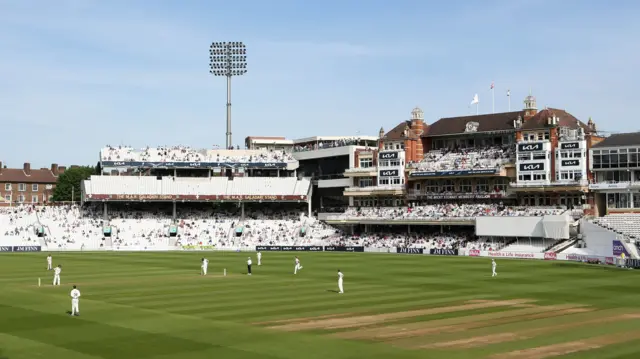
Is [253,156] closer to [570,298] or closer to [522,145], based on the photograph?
[522,145]

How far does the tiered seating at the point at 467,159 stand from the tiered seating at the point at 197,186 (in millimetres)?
16157

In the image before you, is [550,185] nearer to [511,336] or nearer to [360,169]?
[360,169]

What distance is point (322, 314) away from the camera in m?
29.4

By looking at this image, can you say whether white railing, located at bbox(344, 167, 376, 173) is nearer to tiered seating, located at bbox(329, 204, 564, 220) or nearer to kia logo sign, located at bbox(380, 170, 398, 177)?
kia logo sign, located at bbox(380, 170, 398, 177)

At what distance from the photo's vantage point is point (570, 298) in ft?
117


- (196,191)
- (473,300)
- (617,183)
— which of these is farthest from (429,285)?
(196,191)

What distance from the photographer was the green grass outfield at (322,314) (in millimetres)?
22391

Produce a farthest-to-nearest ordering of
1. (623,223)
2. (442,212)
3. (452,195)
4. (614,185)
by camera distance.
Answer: (452,195), (442,212), (614,185), (623,223)

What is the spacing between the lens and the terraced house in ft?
405

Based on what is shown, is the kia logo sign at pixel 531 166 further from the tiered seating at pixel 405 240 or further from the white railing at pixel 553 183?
the tiered seating at pixel 405 240

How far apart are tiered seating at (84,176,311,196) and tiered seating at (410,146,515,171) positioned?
53.0ft

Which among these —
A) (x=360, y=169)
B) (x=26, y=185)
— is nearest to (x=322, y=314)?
(x=360, y=169)

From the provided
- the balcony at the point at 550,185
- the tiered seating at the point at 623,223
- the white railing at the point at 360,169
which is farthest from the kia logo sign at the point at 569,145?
the white railing at the point at 360,169

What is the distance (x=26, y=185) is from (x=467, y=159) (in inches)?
3029
